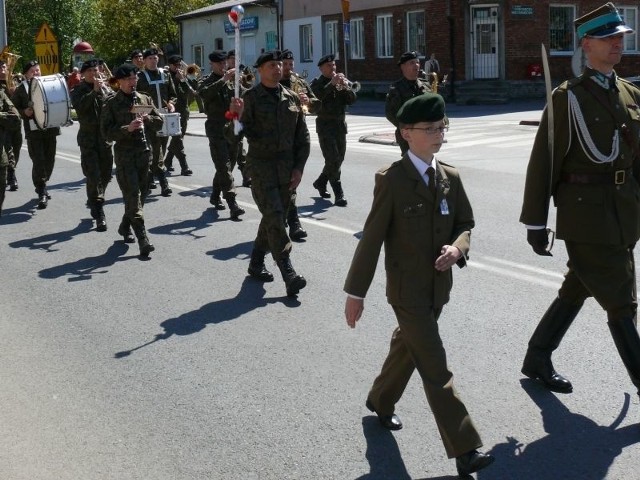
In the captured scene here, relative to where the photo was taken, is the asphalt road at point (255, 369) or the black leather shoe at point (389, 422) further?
the black leather shoe at point (389, 422)

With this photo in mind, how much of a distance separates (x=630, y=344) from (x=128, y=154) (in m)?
6.42

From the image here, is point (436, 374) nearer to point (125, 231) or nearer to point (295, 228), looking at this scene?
point (295, 228)

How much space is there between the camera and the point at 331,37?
45.4m

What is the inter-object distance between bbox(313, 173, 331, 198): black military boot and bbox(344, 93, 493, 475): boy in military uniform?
862 centimetres

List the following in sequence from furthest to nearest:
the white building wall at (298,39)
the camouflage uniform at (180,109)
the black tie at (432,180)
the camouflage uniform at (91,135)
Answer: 1. the white building wall at (298,39)
2. the camouflage uniform at (180,109)
3. the camouflage uniform at (91,135)
4. the black tie at (432,180)

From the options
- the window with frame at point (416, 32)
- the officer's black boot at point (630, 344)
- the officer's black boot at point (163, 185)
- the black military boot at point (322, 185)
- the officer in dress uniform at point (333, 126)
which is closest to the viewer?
the officer's black boot at point (630, 344)

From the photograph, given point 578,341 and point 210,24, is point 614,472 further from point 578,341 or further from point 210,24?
point 210,24

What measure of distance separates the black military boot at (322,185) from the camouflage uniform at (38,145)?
12.2ft

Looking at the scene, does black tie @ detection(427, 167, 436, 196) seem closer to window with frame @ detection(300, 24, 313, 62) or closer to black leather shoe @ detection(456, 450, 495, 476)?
black leather shoe @ detection(456, 450, 495, 476)

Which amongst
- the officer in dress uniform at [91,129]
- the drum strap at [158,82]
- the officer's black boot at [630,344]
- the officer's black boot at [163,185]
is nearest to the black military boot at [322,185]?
the officer's black boot at [163,185]

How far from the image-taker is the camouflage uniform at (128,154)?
1034 centimetres

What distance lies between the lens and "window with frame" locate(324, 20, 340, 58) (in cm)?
4481

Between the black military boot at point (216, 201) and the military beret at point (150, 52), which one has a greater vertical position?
the military beret at point (150, 52)

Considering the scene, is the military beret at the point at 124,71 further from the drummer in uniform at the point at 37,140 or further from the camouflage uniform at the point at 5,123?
the drummer in uniform at the point at 37,140
